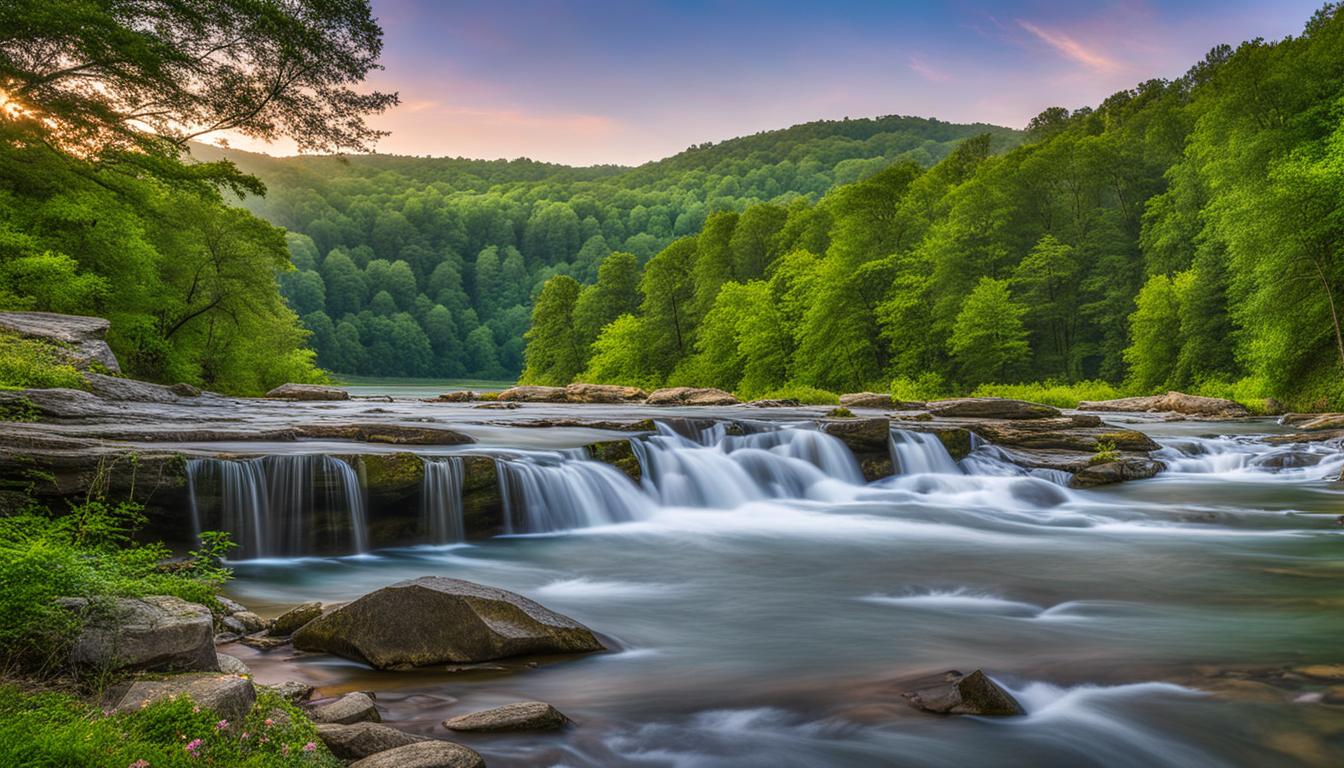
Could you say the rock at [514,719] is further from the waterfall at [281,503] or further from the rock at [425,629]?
the waterfall at [281,503]

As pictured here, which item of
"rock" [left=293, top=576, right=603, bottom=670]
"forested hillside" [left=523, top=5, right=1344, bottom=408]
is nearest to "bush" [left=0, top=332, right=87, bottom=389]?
"rock" [left=293, top=576, right=603, bottom=670]

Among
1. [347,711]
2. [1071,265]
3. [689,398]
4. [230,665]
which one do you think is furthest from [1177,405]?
[230,665]

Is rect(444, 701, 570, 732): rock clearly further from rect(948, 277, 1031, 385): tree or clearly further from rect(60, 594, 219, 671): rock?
rect(948, 277, 1031, 385): tree

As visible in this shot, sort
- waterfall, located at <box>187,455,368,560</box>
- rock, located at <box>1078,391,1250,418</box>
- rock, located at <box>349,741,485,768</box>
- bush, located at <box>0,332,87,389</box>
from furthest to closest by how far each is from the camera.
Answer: rock, located at <box>1078,391,1250,418</box> < bush, located at <box>0,332,87,389</box> < waterfall, located at <box>187,455,368,560</box> < rock, located at <box>349,741,485,768</box>

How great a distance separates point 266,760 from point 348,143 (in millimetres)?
14571

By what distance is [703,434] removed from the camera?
18719 mm

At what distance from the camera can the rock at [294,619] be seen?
6.23 m

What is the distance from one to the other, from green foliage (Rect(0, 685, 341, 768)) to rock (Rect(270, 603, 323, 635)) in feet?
8.51

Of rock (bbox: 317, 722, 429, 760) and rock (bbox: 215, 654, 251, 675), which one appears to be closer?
rock (bbox: 317, 722, 429, 760)

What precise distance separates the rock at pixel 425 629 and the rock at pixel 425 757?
1.78m

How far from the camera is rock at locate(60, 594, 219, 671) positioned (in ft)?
13.3

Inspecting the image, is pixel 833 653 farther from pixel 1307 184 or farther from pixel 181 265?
pixel 181 265

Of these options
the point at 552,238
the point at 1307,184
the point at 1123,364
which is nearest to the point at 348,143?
the point at 1307,184

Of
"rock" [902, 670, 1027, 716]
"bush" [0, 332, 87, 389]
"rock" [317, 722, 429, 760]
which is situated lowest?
"rock" [902, 670, 1027, 716]
